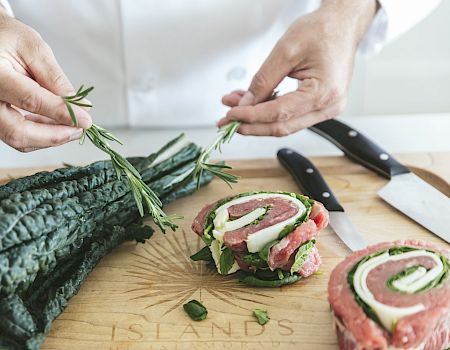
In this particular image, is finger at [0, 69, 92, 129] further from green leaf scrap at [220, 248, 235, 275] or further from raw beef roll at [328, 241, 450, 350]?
raw beef roll at [328, 241, 450, 350]

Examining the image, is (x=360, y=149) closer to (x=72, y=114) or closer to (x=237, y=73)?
(x=237, y=73)

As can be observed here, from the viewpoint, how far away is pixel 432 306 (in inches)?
62.6

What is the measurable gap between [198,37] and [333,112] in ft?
2.20

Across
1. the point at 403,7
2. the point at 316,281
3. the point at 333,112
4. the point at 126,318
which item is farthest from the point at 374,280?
the point at 403,7

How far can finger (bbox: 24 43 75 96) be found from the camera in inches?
76.3

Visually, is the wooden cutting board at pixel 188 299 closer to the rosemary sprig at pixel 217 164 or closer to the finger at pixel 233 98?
the rosemary sprig at pixel 217 164

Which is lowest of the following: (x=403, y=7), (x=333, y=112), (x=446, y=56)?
(x=446, y=56)

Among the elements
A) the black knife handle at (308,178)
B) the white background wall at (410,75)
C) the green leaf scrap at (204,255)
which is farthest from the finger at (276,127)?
the white background wall at (410,75)

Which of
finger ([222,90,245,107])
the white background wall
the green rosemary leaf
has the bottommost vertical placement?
the white background wall

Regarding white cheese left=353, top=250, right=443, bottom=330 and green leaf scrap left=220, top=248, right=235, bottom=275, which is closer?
white cheese left=353, top=250, right=443, bottom=330

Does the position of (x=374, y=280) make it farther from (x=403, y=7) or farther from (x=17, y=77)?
(x=403, y=7)

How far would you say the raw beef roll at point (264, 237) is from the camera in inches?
75.0

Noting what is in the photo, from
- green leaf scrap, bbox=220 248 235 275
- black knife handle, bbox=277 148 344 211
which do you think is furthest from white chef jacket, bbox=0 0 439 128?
green leaf scrap, bbox=220 248 235 275

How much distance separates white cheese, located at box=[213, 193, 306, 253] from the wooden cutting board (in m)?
0.14
